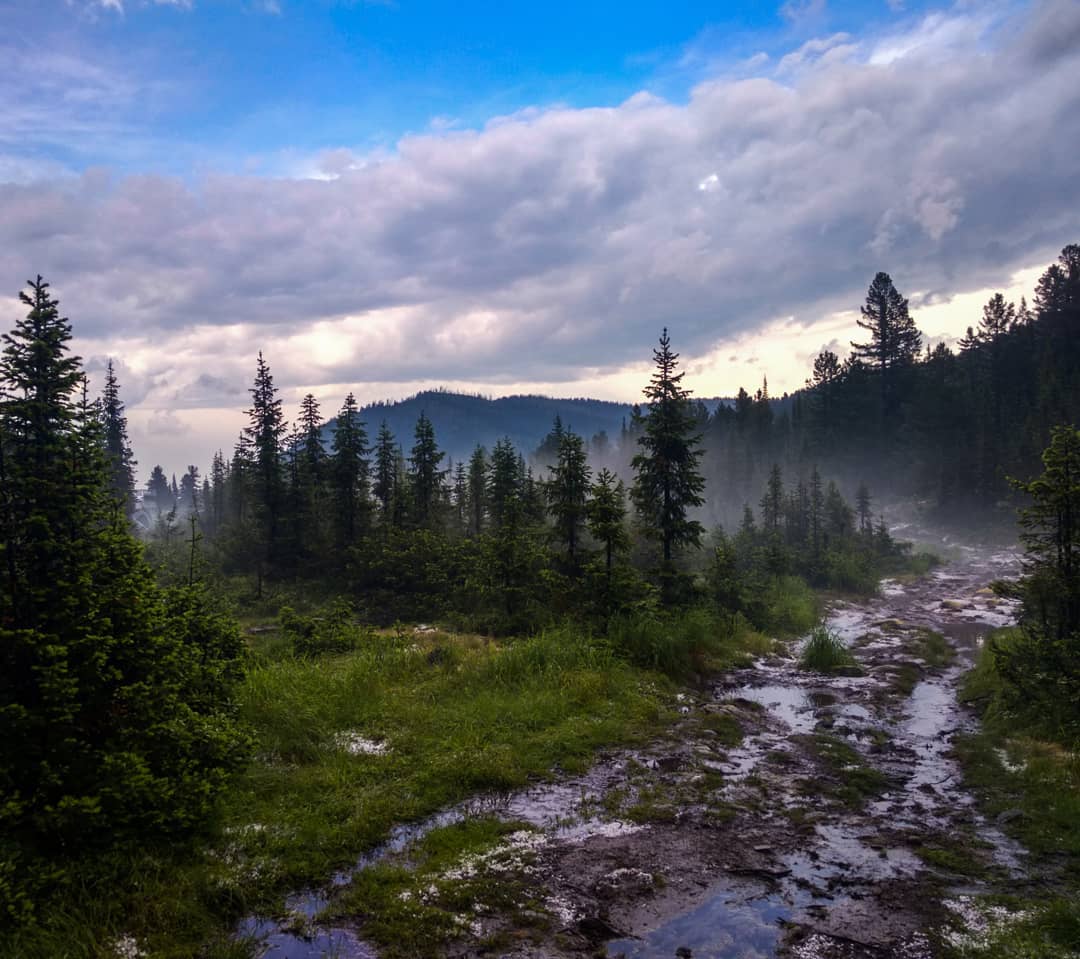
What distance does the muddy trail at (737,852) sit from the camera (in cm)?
683

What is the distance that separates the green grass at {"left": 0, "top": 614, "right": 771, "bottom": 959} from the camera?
21.7 feet

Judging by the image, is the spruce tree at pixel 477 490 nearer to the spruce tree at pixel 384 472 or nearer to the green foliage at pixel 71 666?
the spruce tree at pixel 384 472

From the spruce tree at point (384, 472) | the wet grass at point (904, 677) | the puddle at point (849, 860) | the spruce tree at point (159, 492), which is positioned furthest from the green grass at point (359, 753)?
the spruce tree at point (159, 492)

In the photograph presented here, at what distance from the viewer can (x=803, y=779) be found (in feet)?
37.2

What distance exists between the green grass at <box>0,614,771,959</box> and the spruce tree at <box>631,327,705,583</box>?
141 inches

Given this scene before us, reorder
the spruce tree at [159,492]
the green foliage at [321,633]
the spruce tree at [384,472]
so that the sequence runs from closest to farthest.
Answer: the green foliage at [321,633] < the spruce tree at [384,472] < the spruce tree at [159,492]

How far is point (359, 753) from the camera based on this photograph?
11023mm

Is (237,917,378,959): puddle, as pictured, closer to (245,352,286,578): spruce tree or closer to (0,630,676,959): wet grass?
(0,630,676,959): wet grass

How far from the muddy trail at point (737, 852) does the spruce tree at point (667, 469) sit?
25.2 ft

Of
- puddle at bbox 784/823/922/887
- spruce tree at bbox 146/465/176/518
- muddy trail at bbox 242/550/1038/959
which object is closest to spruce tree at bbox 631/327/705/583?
muddy trail at bbox 242/550/1038/959

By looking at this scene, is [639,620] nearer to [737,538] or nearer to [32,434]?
[32,434]

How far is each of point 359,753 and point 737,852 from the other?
6149 millimetres

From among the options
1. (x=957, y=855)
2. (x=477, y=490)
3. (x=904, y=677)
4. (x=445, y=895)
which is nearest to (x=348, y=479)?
(x=477, y=490)

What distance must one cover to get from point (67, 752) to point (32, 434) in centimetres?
353
